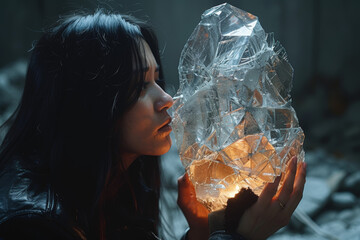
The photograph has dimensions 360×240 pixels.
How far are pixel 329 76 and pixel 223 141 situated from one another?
358 cm

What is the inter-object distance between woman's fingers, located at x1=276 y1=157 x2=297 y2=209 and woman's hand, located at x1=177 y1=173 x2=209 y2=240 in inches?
11.6

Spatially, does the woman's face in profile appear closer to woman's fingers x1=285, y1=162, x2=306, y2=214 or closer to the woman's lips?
the woman's lips

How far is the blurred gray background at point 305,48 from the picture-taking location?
3.73m

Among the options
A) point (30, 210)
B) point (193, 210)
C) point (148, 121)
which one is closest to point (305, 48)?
point (193, 210)

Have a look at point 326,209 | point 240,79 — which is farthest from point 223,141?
point 326,209

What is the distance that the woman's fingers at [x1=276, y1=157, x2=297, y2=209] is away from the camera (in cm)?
96

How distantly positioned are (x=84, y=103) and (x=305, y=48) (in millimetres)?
3512

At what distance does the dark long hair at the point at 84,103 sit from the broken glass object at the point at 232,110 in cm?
→ 18

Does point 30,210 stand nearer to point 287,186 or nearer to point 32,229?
point 32,229

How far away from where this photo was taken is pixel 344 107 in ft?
13.7

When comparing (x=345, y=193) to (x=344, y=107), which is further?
(x=344, y=107)

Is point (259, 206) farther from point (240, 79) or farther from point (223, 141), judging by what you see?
point (240, 79)

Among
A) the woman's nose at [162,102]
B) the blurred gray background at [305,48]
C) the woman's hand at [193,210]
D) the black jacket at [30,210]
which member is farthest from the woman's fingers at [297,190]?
the blurred gray background at [305,48]

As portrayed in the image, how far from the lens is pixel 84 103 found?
1011mm
